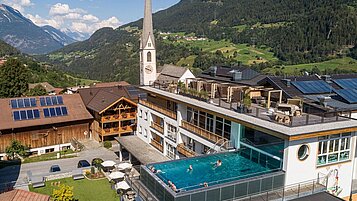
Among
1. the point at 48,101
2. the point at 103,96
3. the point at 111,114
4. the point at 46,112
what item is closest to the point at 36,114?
the point at 46,112

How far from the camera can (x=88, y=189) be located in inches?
1075

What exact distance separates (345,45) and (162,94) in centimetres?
12252

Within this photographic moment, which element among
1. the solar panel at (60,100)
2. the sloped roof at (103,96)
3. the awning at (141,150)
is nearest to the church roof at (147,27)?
the sloped roof at (103,96)

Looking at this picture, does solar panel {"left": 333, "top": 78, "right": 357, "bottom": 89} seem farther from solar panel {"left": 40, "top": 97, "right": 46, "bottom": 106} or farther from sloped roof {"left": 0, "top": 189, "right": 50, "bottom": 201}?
solar panel {"left": 40, "top": 97, "right": 46, "bottom": 106}

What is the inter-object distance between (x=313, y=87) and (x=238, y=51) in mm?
124338

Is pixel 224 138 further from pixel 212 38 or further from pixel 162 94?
pixel 212 38

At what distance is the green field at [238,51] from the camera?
5123 inches

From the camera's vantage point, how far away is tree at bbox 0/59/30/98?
176 ft

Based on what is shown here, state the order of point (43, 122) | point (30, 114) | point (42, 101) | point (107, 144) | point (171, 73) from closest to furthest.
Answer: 1. point (43, 122)
2. point (30, 114)
3. point (107, 144)
4. point (42, 101)
5. point (171, 73)

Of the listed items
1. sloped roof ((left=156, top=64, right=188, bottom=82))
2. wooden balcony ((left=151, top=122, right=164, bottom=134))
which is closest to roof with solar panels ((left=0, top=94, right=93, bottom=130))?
wooden balcony ((left=151, top=122, right=164, bottom=134))

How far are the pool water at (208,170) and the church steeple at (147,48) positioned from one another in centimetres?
3503

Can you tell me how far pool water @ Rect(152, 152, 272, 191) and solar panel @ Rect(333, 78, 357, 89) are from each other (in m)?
11.5

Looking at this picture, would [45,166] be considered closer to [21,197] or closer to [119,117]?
[119,117]

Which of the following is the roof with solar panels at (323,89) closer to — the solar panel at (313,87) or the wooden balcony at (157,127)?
the solar panel at (313,87)
